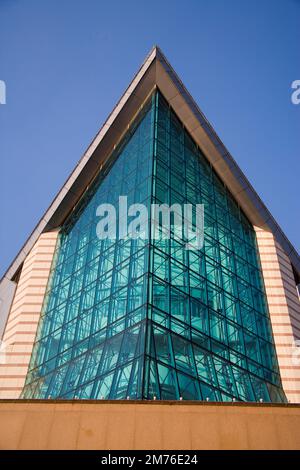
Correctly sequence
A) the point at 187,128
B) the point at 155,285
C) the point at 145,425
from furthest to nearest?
1. the point at 187,128
2. the point at 155,285
3. the point at 145,425

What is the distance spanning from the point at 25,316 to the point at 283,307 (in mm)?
13941

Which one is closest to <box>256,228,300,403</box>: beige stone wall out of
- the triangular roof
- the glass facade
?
the glass facade

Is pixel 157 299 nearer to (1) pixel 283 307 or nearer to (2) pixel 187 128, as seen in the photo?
(1) pixel 283 307

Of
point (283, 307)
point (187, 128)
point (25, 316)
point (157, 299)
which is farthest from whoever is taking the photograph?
point (187, 128)

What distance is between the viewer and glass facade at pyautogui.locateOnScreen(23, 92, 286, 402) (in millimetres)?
15336

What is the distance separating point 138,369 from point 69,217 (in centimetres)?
1664

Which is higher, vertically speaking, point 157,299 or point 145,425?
point 157,299

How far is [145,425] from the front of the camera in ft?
33.9

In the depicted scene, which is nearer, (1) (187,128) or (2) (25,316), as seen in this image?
(2) (25,316)

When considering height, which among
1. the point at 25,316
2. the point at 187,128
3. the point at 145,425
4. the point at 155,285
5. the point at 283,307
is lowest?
the point at 145,425

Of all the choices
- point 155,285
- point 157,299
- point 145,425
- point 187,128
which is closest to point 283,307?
point 155,285

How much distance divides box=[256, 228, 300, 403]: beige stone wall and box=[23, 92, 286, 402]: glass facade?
446mm

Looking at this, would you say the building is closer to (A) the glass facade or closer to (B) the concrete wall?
(A) the glass facade

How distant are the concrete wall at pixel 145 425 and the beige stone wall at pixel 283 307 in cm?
1036
